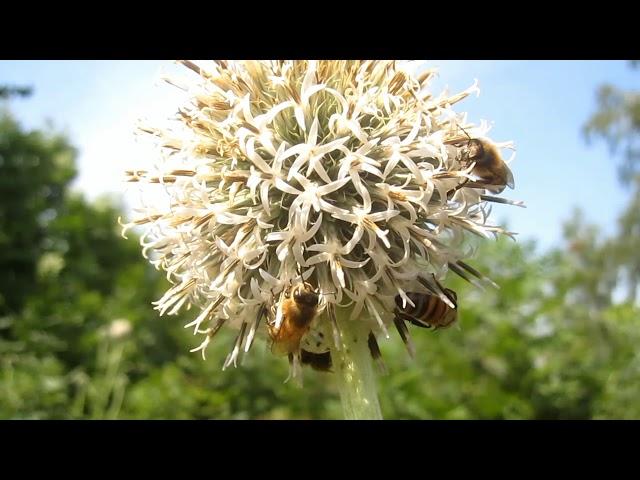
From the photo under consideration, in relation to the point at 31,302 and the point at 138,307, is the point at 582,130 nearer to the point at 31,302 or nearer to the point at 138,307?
the point at 138,307

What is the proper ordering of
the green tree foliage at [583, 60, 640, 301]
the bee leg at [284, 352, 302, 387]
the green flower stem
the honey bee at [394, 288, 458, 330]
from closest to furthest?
the green flower stem, the honey bee at [394, 288, 458, 330], the bee leg at [284, 352, 302, 387], the green tree foliage at [583, 60, 640, 301]

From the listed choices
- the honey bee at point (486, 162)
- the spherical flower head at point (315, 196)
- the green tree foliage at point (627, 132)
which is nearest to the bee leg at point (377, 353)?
the spherical flower head at point (315, 196)

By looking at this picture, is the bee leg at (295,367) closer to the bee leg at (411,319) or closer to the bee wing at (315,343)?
the bee wing at (315,343)

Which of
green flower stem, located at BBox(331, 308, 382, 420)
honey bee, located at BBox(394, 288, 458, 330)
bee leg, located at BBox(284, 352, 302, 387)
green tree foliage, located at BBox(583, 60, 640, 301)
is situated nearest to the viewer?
green flower stem, located at BBox(331, 308, 382, 420)

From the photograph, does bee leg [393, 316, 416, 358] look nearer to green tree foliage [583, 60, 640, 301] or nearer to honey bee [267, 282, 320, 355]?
honey bee [267, 282, 320, 355]

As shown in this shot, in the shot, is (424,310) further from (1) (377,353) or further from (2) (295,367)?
(2) (295,367)

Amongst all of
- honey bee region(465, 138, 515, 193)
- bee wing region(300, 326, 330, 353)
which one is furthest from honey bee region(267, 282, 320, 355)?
honey bee region(465, 138, 515, 193)
